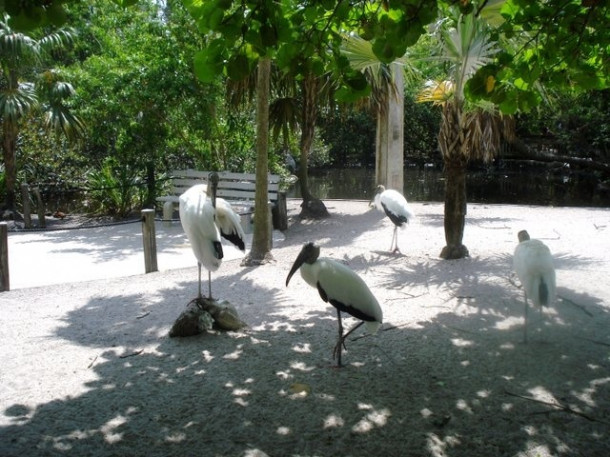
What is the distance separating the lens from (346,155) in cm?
3422

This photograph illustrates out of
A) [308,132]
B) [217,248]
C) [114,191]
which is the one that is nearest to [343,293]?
[217,248]

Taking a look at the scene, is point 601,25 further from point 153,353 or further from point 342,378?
point 153,353

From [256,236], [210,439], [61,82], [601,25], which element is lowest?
[210,439]

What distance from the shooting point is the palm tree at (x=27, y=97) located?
1200 centimetres

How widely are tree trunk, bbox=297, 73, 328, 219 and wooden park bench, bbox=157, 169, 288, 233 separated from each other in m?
1.05

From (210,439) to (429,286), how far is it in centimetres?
400

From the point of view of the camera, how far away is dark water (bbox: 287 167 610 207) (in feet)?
68.6

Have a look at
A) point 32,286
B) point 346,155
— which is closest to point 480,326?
point 32,286

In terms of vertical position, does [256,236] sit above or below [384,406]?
above

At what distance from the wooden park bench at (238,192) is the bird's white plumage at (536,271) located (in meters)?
6.44

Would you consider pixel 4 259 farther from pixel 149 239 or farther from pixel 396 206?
pixel 396 206

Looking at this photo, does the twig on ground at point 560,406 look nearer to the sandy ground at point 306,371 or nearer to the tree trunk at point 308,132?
the sandy ground at point 306,371

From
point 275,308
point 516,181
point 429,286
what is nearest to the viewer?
point 275,308

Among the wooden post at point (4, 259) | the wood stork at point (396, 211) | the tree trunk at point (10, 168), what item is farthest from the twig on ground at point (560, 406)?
the tree trunk at point (10, 168)
